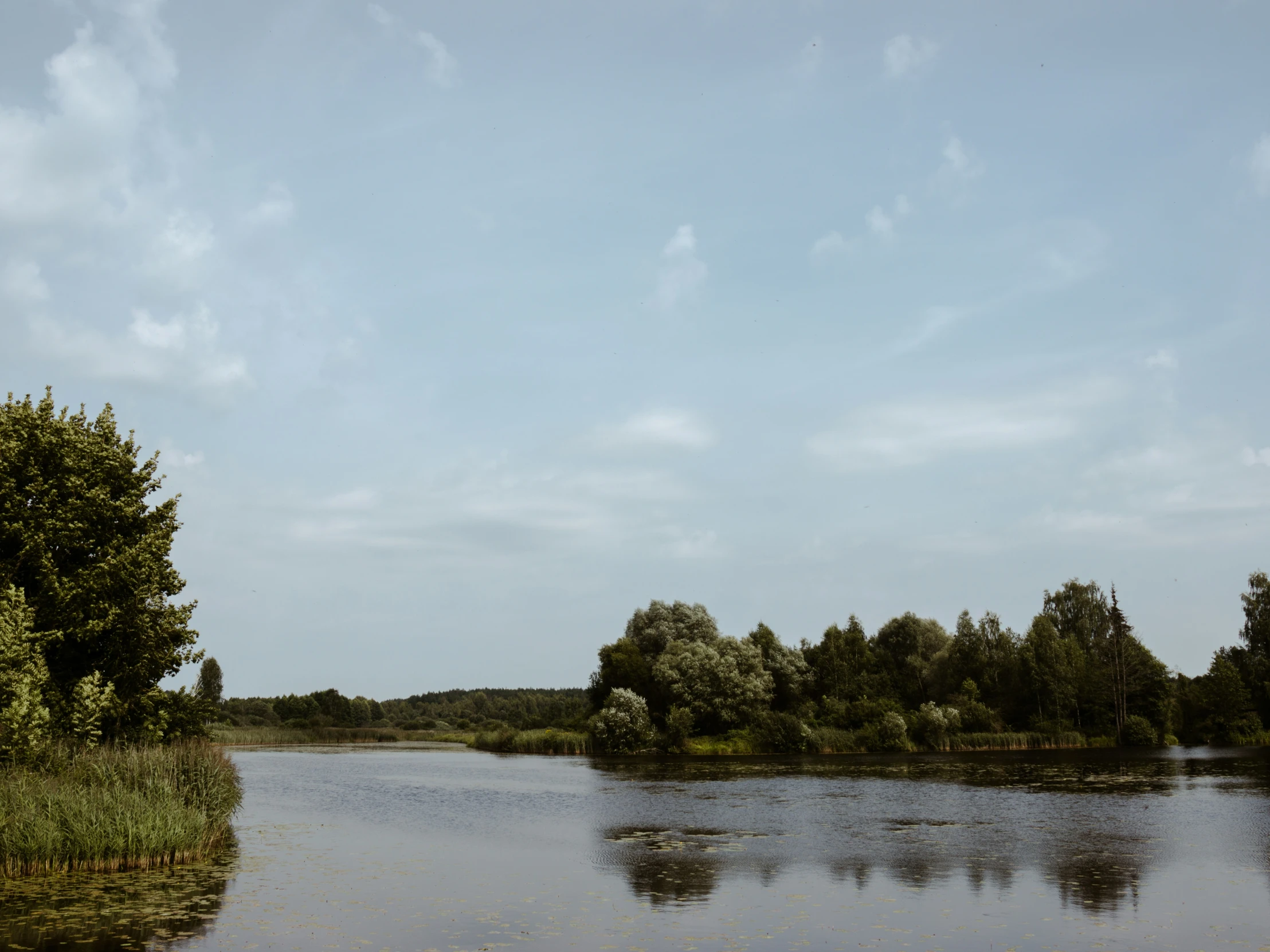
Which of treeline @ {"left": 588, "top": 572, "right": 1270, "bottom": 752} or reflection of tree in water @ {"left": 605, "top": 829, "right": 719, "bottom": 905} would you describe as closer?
reflection of tree in water @ {"left": 605, "top": 829, "right": 719, "bottom": 905}

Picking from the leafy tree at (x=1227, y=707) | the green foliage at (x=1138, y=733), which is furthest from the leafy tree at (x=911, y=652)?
the leafy tree at (x=1227, y=707)

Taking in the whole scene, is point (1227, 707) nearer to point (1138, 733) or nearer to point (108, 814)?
point (1138, 733)

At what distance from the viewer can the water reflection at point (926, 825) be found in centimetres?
2036

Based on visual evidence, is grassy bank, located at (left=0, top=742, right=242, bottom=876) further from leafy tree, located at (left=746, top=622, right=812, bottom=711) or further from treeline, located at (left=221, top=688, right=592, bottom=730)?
treeline, located at (left=221, top=688, right=592, bottom=730)

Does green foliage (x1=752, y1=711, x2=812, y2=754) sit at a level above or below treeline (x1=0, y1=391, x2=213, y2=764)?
below

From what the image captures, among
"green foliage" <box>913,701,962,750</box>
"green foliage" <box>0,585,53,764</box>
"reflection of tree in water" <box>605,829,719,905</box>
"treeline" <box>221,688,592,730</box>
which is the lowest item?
"treeline" <box>221,688,592,730</box>

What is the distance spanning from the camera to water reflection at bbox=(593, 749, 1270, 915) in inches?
802

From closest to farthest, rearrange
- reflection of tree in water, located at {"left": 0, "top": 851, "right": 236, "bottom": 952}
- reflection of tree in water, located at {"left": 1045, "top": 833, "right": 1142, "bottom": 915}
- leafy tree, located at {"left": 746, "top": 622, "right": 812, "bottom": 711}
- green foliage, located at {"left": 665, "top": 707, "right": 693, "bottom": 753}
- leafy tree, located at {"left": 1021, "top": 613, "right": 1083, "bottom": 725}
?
reflection of tree in water, located at {"left": 0, "top": 851, "right": 236, "bottom": 952}
reflection of tree in water, located at {"left": 1045, "top": 833, "right": 1142, "bottom": 915}
green foliage, located at {"left": 665, "top": 707, "right": 693, "bottom": 753}
leafy tree, located at {"left": 1021, "top": 613, "right": 1083, "bottom": 725}
leafy tree, located at {"left": 746, "top": 622, "right": 812, "bottom": 711}

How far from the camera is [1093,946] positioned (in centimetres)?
1390

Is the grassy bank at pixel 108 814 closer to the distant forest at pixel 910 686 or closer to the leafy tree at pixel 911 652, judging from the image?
the distant forest at pixel 910 686

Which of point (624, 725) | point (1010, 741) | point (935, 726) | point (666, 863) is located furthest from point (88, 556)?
point (1010, 741)

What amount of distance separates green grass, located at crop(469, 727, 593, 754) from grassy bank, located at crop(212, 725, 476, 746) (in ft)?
51.7

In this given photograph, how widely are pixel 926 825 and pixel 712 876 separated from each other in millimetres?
11621

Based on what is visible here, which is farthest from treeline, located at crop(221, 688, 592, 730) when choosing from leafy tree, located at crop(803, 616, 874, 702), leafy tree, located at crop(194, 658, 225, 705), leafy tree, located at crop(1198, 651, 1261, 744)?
leafy tree, located at crop(1198, 651, 1261, 744)
